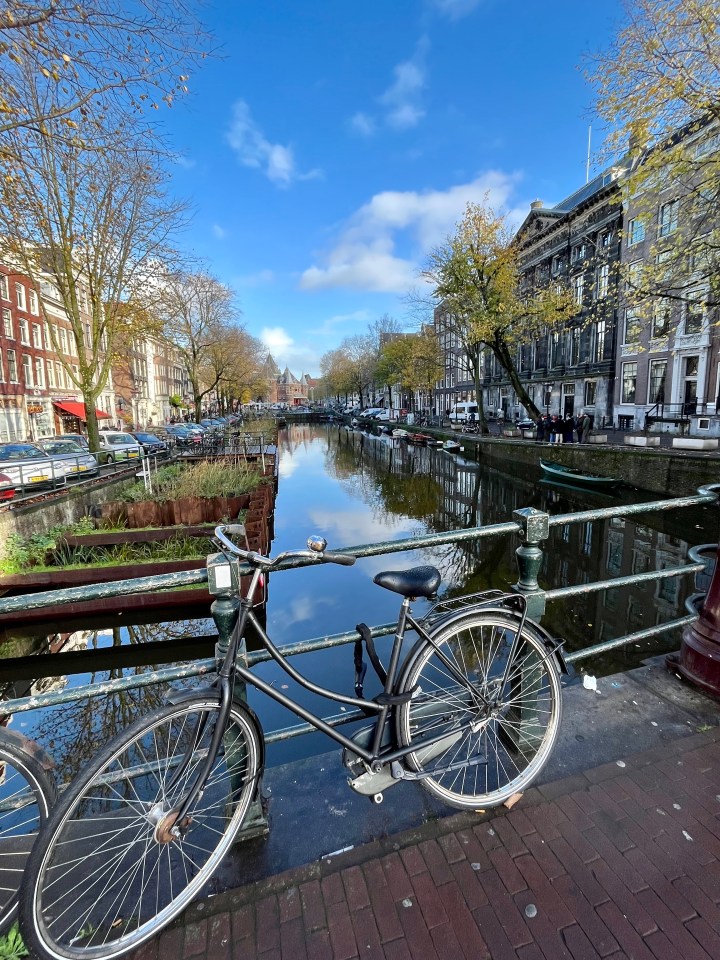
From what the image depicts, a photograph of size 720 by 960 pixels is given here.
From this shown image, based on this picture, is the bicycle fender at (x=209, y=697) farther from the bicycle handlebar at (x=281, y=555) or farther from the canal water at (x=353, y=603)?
the canal water at (x=353, y=603)

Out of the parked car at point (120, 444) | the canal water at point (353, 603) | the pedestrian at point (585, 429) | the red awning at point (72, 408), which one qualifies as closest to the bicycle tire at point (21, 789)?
the canal water at point (353, 603)

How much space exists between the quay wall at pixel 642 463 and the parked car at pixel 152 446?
59.6 ft

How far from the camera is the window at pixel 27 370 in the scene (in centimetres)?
3052

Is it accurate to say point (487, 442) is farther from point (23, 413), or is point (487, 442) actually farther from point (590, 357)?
point (23, 413)

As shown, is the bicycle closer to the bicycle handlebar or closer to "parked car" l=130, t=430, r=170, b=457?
the bicycle handlebar

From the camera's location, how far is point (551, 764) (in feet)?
7.70

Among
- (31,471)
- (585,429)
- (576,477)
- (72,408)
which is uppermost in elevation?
(72,408)

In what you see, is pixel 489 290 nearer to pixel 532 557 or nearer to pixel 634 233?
pixel 634 233

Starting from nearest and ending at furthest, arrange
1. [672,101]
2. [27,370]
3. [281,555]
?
1. [281,555]
2. [672,101]
3. [27,370]

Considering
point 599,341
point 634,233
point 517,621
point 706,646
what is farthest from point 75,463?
point 599,341

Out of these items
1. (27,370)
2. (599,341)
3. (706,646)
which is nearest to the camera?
(706,646)

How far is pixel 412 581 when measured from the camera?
1.89 metres

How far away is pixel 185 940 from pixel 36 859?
60 centimetres

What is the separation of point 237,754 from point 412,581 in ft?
3.14
